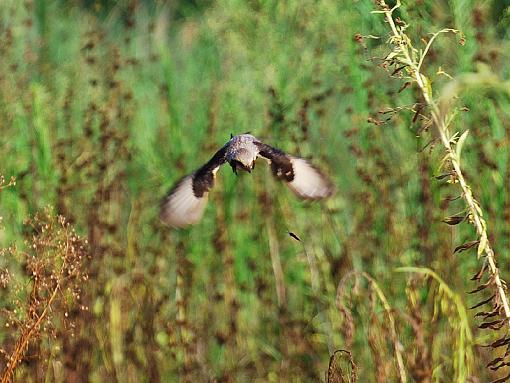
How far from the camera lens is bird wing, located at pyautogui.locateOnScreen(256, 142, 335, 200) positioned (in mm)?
3163

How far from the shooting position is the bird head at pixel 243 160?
9.42 feet

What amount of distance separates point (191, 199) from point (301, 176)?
0.32 meters

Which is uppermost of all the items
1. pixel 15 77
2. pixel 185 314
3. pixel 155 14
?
pixel 15 77

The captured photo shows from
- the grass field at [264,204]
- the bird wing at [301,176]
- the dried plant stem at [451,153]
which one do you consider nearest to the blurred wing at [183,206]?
the bird wing at [301,176]

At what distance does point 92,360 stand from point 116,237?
1.74ft

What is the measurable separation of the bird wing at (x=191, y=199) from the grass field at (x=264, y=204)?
54 cm

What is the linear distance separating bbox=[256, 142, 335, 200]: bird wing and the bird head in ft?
0.67

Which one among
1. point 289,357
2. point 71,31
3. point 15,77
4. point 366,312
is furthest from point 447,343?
point 71,31

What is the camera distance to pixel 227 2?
15.7 feet

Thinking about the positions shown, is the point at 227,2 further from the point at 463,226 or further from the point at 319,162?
the point at 463,226

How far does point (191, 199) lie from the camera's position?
10.6 feet

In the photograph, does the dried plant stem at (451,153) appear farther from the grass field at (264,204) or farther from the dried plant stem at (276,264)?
the dried plant stem at (276,264)

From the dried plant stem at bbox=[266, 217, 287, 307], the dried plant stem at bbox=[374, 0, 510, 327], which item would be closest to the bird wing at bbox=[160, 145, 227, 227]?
the dried plant stem at bbox=[374, 0, 510, 327]

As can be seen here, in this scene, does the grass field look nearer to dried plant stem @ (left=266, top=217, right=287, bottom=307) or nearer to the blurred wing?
dried plant stem @ (left=266, top=217, right=287, bottom=307)
